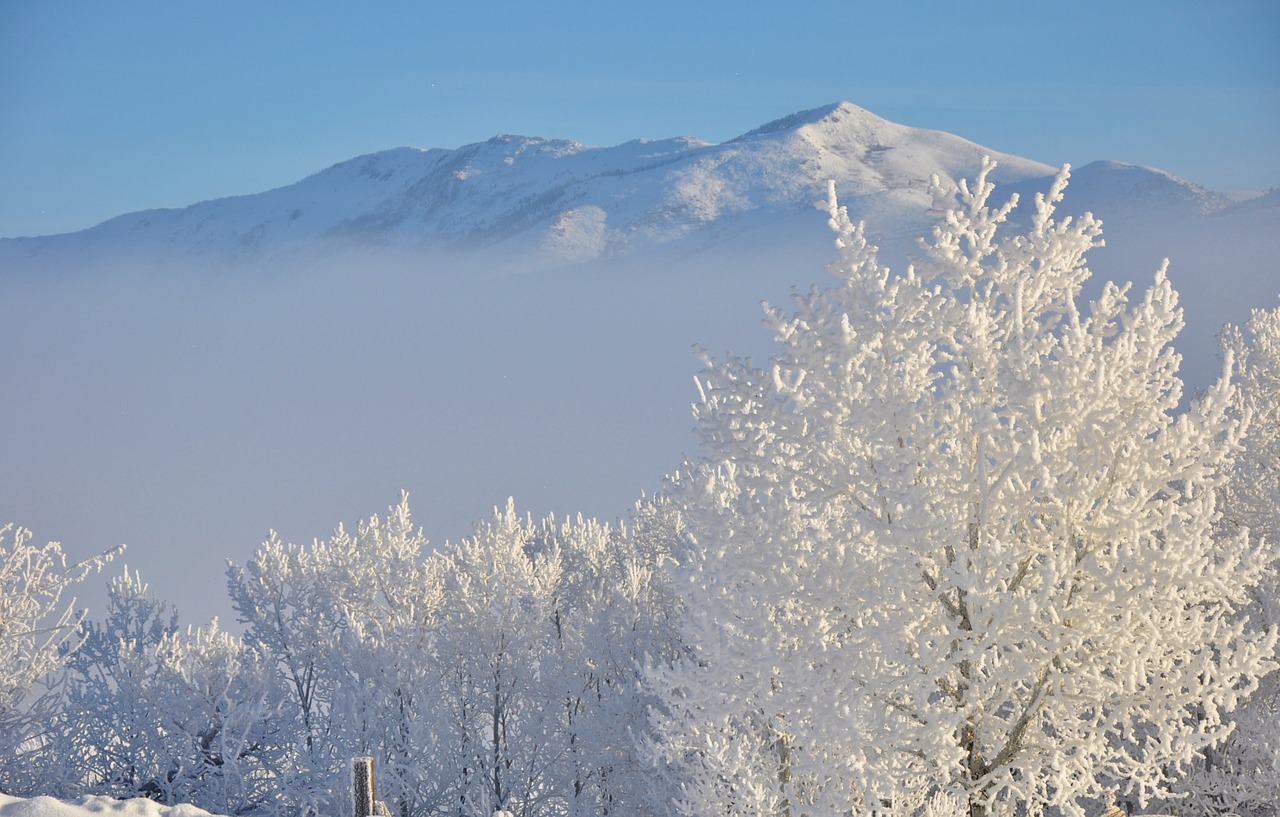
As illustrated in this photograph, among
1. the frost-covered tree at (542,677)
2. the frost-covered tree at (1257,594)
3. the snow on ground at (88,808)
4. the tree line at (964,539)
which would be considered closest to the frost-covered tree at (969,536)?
the tree line at (964,539)

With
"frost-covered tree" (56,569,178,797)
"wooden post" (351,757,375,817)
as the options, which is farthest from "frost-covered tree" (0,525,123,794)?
"wooden post" (351,757,375,817)

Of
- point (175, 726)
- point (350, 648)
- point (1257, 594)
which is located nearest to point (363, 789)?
point (1257, 594)

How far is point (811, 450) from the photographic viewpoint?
394 inches

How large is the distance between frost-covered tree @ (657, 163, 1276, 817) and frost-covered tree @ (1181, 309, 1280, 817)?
564cm

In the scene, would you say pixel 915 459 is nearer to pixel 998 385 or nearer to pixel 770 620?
pixel 998 385

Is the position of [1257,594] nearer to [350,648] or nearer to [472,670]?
[472,670]

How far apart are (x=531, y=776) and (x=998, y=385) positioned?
1945 centimetres

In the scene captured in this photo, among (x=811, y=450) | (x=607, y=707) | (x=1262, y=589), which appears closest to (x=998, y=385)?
(x=811, y=450)

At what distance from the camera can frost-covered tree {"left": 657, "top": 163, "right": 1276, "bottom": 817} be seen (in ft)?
29.0

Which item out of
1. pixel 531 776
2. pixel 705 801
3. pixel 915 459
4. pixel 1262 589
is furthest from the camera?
pixel 531 776

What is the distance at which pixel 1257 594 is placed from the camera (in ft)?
55.4

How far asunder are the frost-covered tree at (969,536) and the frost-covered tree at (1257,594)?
5635 millimetres

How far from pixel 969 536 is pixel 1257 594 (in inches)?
388

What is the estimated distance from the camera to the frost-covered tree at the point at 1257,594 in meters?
15.5
